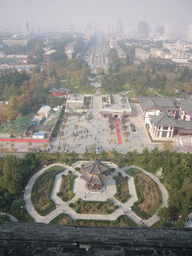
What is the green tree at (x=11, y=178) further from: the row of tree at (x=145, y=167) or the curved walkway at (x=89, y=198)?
the curved walkway at (x=89, y=198)

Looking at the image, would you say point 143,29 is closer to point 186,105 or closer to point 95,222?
point 186,105

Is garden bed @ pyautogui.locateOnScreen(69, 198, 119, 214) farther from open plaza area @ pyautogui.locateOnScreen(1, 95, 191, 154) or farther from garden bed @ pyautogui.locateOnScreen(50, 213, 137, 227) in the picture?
open plaza area @ pyautogui.locateOnScreen(1, 95, 191, 154)

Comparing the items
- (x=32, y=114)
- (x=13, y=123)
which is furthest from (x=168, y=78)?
(x=13, y=123)

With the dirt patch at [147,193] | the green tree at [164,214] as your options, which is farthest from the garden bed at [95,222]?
the green tree at [164,214]

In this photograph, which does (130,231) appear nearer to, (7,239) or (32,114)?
(7,239)

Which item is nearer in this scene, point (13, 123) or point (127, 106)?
point (13, 123)

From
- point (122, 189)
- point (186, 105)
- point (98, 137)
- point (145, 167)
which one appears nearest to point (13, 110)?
point (98, 137)

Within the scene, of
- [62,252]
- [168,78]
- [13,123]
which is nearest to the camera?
[62,252]
